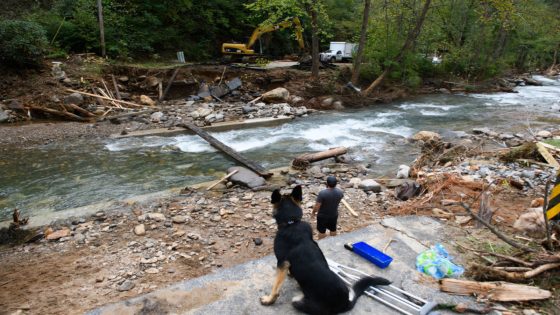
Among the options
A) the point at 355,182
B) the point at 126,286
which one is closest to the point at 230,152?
the point at 355,182

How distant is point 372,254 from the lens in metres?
4.61

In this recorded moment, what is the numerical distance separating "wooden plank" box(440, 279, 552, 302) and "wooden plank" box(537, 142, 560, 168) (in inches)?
259

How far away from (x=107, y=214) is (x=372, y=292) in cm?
557

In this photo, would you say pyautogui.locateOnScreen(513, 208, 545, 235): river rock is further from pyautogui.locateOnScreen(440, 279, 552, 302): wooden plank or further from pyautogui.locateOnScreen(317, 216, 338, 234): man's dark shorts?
pyautogui.locateOnScreen(317, 216, 338, 234): man's dark shorts

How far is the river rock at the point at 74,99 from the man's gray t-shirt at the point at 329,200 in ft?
44.0

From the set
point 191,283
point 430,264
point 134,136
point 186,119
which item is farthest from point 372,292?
point 186,119

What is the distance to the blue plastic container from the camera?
448 centimetres

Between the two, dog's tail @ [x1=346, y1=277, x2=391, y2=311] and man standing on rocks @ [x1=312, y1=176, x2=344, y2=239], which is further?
man standing on rocks @ [x1=312, y1=176, x2=344, y2=239]

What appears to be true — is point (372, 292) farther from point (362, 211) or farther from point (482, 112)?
point (482, 112)

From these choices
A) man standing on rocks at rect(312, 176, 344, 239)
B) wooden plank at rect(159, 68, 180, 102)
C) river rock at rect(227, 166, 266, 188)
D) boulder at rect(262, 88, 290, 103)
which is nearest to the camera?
man standing on rocks at rect(312, 176, 344, 239)

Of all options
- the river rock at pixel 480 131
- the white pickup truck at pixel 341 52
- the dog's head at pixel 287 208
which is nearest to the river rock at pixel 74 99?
the dog's head at pixel 287 208

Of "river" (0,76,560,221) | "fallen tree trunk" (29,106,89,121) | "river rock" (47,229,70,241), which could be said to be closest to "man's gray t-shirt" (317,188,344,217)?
"river rock" (47,229,70,241)

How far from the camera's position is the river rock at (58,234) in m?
6.26

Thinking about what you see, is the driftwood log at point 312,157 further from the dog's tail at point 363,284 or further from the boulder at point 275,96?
the boulder at point 275,96
